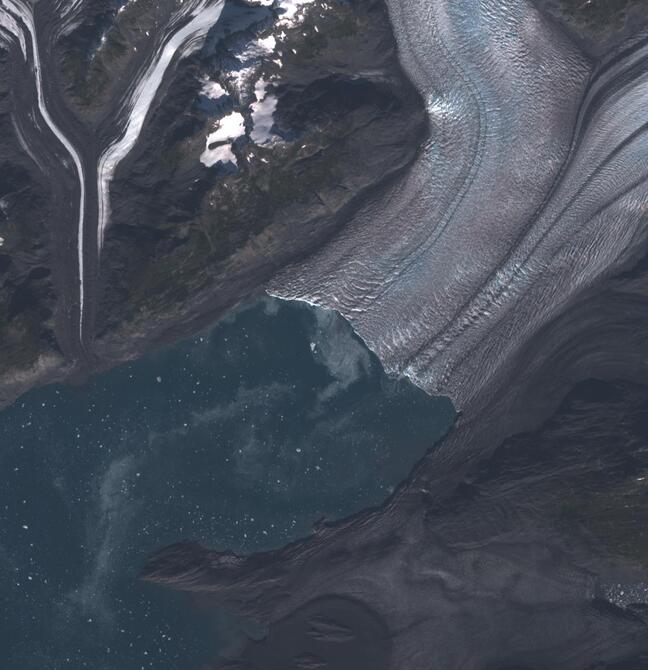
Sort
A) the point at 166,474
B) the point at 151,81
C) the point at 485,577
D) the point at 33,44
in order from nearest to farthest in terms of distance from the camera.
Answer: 1. the point at 33,44
2. the point at 151,81
3. the point at 485,577
4. the point at 166,474

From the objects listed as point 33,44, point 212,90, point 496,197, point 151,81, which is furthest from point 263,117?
point 496,197

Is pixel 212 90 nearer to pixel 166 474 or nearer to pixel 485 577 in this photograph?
pixel 166 474

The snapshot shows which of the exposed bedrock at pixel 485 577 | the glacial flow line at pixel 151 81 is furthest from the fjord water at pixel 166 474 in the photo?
the glacial flow line at pixel 151 81

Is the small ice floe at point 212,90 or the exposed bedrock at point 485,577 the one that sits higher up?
the small ice floe at point 212,90

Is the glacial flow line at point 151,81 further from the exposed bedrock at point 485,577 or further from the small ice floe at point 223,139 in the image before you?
the exposed bedrock at point 485,577

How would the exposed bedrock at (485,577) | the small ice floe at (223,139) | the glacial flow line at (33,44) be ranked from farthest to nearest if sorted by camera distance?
the exposed bedrock at (485,577) < the small ice floe at (223,139) < the glacial flow line at (33,44)

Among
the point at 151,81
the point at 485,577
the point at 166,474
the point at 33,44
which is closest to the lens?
the point at 33,44
